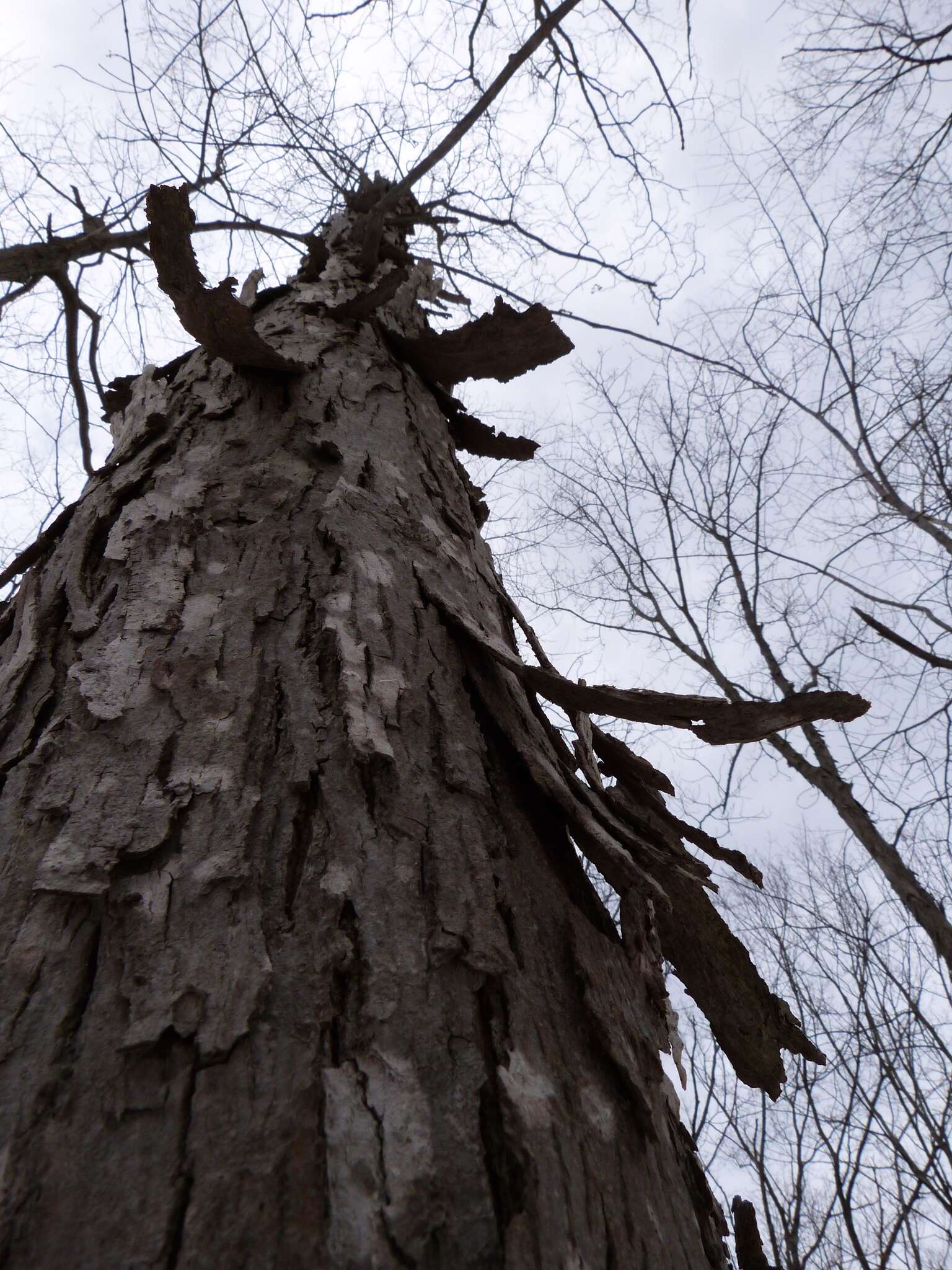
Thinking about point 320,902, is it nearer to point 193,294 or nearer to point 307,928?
point 307,928

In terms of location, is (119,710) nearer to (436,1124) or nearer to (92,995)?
(92,995)

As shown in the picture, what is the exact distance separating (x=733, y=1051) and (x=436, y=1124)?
59 centimetres

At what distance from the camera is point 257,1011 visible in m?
0.68

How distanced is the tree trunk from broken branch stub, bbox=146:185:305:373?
492mm

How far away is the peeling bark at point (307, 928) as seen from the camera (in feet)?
1.92

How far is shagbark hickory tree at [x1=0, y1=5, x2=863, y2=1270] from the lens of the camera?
592mm

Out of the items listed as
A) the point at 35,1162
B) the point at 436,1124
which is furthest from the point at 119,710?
the point at 436,1124

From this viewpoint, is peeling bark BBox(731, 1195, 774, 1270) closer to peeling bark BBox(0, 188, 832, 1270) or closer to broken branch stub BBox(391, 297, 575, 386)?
peeling bark BBox(0, 188, 832, 1270)

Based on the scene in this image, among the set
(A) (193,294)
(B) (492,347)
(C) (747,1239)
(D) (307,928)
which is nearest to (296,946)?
(D) (307,928)

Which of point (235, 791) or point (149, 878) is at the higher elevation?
point (235, 791)

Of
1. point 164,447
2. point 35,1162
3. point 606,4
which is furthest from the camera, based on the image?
point 606,4

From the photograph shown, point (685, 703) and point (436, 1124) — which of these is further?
point (685, 703)

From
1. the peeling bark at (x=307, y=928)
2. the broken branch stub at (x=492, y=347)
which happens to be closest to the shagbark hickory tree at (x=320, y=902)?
the peeling bark at (x=307, y=928)

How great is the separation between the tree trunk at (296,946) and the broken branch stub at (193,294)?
0.49 metres
